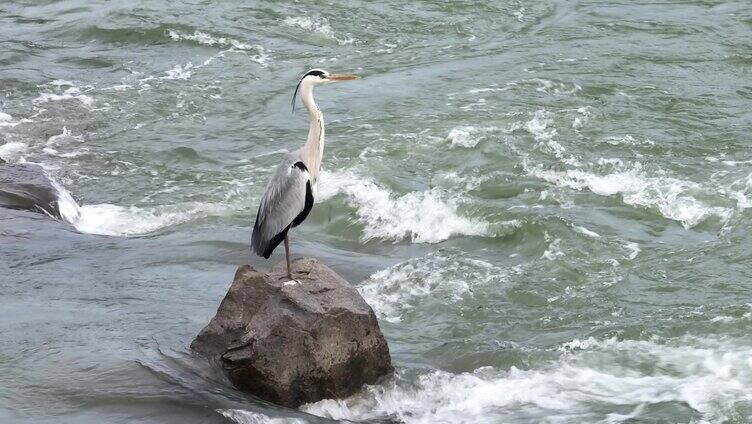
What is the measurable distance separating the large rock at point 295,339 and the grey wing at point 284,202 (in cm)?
70

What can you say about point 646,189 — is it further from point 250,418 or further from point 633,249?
point 250,418

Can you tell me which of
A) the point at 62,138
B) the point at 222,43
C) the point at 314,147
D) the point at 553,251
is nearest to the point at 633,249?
the point at 553,251

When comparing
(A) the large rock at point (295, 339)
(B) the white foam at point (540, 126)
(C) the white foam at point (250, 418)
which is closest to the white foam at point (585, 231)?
(B) the white foam at point (540, 126)

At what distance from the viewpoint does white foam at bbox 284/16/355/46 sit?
1767 cm

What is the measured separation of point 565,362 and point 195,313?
2.76m

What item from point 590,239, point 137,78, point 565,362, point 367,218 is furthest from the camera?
point 137,78

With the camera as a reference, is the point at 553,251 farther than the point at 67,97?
No

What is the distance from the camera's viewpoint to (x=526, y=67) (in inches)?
615

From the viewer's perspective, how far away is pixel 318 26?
60.1ft

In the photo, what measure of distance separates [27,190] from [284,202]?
406cm

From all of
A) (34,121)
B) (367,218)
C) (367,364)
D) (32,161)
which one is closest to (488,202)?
(367,218)

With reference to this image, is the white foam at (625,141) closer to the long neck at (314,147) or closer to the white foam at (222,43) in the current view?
the long neck at (314,147)

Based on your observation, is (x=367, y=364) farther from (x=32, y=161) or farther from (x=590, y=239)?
(x=32, y=161)

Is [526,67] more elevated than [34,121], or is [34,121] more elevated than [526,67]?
[526,67]
